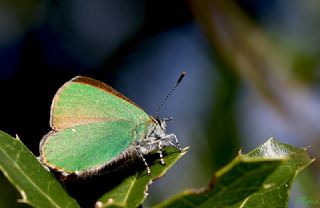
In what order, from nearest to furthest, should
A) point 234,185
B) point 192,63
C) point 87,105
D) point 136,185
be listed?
point 234,185 < point 136,185 < point 87,105 < point 192,63

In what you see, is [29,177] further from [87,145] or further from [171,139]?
[171,139]

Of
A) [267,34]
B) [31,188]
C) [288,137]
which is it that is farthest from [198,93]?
[31,188]

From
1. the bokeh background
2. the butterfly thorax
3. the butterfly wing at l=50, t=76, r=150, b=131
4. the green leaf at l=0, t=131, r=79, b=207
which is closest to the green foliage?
the green leaf at l=0, t=131, r=79, b=207

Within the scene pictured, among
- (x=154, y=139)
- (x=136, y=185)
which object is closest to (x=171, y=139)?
(x=154, y=139)

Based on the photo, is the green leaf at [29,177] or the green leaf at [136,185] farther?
the green leaf at [136,185]

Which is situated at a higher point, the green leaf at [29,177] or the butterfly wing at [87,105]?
the butterfly wing at [87,105]

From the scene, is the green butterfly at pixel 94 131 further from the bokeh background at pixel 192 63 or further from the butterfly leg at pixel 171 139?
the bokeh background at pixel 192 63

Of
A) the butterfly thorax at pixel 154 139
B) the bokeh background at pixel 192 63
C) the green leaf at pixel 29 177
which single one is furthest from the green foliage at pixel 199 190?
the bokeh background at pixel 192 63
